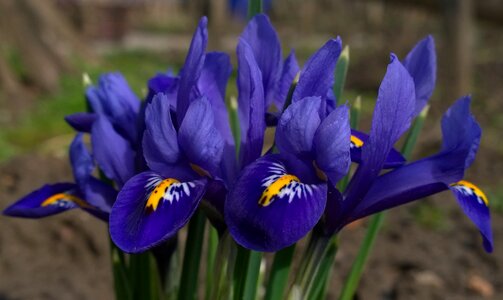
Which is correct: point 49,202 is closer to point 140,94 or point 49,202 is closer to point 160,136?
point 160,136

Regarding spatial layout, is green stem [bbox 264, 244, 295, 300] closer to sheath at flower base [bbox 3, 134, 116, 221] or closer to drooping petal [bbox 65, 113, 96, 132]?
sheath at flower base [bbox 3, 134, 116, 221]

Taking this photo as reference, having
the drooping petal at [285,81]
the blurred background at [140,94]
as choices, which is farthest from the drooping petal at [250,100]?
the blurred background at [140,94]

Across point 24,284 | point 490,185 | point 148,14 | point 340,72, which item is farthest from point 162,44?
point 340,72

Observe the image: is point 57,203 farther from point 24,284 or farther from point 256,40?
point 24,284

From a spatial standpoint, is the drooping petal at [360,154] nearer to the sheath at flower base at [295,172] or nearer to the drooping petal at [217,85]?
the sheath at flower base at [295,172]

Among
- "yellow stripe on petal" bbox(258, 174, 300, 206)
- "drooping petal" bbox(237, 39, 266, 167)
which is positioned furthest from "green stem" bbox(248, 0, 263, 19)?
"yellow stripe on petal" bbox(258, 174, 300, 206)

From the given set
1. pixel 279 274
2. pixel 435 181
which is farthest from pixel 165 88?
pixel 435 181
